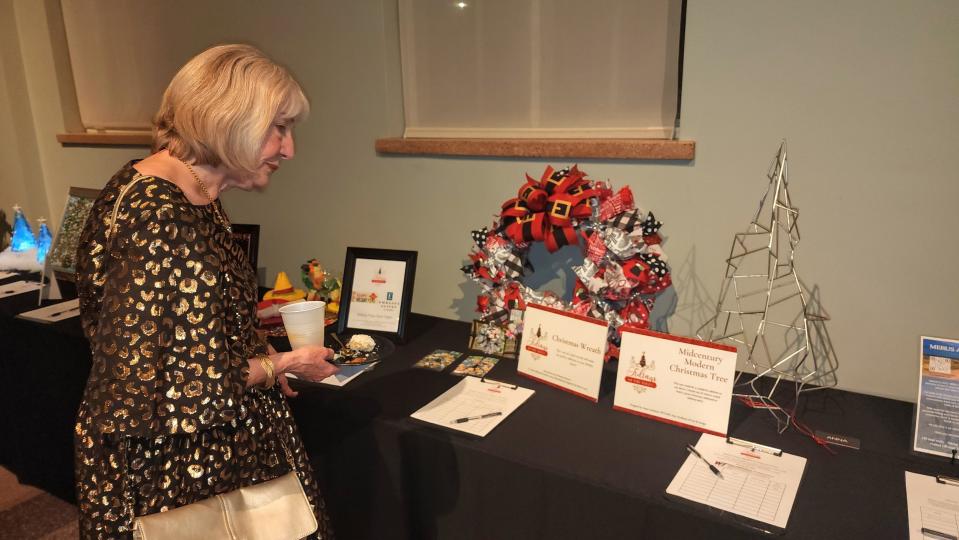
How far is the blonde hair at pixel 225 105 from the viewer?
1011 mm

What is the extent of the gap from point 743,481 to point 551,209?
755 millimetres

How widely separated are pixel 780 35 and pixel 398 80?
1.17m

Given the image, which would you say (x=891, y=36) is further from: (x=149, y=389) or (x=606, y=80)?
(x=149, y=389)

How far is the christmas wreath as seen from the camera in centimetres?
146

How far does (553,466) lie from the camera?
119 centimetres

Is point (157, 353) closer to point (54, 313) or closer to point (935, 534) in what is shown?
point (935, 534)

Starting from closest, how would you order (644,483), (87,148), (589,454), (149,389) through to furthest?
(149,389), (644,483), (589,454), (87,148)

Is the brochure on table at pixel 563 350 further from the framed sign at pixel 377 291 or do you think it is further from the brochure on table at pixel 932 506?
the brochure on table at pixel 932 506

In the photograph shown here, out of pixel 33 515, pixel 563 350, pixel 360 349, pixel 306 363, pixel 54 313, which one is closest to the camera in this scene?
pixel 306 363

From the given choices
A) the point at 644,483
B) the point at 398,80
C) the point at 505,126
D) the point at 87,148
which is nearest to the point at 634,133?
the point at 505,126

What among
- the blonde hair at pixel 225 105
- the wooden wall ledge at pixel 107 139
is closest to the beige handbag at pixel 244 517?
the blonde hair at pixel 225 105

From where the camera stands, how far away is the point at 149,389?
96 centimetres

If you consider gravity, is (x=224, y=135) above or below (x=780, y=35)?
below

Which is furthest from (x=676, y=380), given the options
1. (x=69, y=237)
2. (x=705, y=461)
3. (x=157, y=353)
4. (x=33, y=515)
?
(x=33, y=515)
